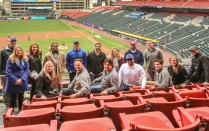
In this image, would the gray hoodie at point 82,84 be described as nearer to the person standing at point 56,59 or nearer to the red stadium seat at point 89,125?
the person standing at point 56,59

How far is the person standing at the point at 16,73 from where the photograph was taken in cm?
695

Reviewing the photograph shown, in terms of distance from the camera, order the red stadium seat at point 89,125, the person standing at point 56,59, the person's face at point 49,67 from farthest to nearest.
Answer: the person standing at point 56,59, the person's face at point 49,67, the red stadium seat at point 89,125

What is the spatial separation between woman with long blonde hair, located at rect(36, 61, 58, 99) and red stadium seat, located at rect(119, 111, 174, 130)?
292 centimetres

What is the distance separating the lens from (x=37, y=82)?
22.1 feet

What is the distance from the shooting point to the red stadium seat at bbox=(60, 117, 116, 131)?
392 cm

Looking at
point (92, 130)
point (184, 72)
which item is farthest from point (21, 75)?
point (184, 72)

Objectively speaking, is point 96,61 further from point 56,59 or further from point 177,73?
point 177,73

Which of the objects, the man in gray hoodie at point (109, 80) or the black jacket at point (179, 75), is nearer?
the man in gray hoodie at point (109, 80)

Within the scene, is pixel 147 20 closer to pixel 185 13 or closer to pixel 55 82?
pixel 185 13

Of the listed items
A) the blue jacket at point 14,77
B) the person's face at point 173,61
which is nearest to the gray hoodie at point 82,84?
the blue jacket at point 14,77

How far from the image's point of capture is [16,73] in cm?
707

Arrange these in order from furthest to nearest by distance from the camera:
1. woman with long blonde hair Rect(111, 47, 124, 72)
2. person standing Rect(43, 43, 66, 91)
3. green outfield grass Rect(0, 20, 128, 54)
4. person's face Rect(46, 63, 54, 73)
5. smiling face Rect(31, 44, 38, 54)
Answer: green outfield grass Rect(0, 20, 128, 54), woman with long blonde hair Rect(111, 47, 124, 72), person standing Rect(43, 43, 66, 91), smiling face Rect(31, 44, 38, 54), person's face Rect(46, 63, 54, 73)

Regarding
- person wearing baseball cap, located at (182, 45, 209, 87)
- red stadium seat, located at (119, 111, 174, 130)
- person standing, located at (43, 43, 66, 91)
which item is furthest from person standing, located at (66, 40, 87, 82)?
red stadium seat, located at (119, 111, 174, 130)

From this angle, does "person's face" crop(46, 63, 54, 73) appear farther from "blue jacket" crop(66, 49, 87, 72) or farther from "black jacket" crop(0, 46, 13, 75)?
"blue jacket" crop(66, 49, 87, 72)
